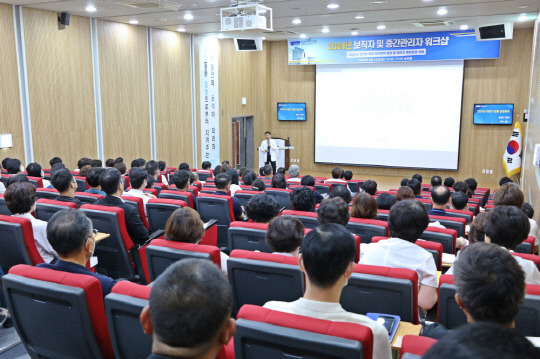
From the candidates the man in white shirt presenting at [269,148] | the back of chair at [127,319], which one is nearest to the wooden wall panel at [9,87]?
the man in white shirt presenting at [269,148]

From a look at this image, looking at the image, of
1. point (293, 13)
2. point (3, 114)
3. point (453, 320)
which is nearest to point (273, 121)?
point (293, 13)

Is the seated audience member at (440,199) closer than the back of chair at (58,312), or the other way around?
the back of chair at (58,312)

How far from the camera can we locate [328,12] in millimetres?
10406

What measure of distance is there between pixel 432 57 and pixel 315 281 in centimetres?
1330

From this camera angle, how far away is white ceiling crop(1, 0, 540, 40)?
9219 mm

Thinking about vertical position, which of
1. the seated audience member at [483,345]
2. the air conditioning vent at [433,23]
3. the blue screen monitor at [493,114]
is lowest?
the seated audience member at [483,345]

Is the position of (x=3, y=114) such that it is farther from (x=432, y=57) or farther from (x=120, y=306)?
(x=432, y=57)

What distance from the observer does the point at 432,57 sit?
1394 centimetres

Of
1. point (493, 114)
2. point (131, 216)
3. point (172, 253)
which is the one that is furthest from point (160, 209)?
point (493, 114)

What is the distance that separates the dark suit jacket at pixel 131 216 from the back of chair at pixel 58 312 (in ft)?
7.62

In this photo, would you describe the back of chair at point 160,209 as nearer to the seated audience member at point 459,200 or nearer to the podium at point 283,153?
the seated audience member at point 459,200

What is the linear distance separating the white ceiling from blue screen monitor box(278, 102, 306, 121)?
3541 millimetres

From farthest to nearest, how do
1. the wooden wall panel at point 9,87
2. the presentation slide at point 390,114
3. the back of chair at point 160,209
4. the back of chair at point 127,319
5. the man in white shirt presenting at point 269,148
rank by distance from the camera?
1. the man in white shirt presenting at point 269,148
2. the presentation slide at point 390,114
3. the wooden wall panel at point 9,87
4. the back of chair at point 160,209
5. the back of chair at point 127,319

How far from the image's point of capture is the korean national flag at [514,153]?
13078 mm
